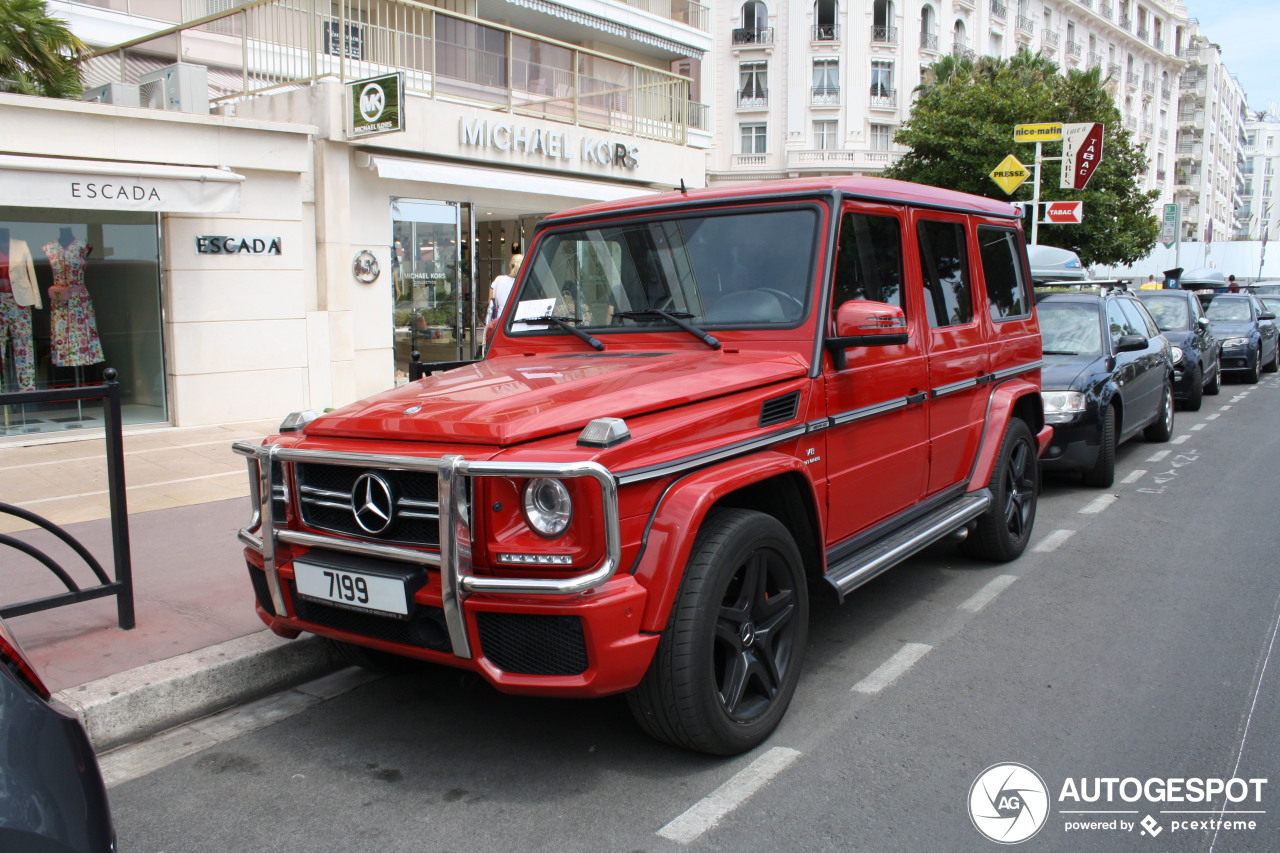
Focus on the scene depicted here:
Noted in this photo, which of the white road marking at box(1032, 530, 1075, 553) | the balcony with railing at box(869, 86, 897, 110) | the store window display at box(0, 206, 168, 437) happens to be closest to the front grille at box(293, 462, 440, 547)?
the white road marking at box(1032, 530, 1075, 553)

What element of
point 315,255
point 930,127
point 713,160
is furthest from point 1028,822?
point 713,160

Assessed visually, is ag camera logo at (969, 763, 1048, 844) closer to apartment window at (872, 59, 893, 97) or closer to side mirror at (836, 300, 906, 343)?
side mirror at (836, 300, 906, 343)

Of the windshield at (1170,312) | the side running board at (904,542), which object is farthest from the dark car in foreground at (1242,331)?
the side running board at (904,542)

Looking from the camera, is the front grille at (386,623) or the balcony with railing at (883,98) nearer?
the front grille at (386,623)

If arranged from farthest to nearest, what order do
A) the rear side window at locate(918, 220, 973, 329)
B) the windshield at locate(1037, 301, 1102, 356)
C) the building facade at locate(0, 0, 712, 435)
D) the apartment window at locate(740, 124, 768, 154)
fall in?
the apartment window at locate(740, 124, 768, 154)
the building facade at locate(0, 0, 712, 435)
the windshield at locate(1037, 301, 1102, 356)
the rear side window at locate(918, 220, 973, 329)

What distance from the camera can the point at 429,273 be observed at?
14266mm

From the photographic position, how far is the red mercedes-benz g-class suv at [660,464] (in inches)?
123

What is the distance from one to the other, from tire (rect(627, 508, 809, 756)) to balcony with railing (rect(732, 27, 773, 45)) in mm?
48904

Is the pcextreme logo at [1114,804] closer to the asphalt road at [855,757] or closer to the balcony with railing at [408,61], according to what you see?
the asphalt road at [855,757]

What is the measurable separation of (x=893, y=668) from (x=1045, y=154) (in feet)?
78.0

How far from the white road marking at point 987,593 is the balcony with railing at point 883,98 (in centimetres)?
4586

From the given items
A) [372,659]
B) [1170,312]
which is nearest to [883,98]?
[1170,312]

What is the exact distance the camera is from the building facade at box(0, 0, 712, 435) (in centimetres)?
1014

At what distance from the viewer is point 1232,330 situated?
18.2m
